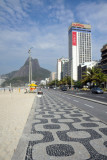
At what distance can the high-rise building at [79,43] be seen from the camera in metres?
155

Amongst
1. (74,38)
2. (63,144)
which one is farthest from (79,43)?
(63,144)

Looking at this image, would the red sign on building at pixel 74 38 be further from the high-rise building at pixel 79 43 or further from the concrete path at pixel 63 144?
the concrete path at pixel 63 144

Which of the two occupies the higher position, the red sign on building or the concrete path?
the red sign on building

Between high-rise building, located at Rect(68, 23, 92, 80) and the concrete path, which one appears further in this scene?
high-rise building, located at Rect(68, 23, 92, 80)

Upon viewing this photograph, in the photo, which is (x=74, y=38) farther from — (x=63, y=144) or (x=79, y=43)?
(x=63, y=144)

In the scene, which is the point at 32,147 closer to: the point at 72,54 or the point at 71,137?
the point at 71,137

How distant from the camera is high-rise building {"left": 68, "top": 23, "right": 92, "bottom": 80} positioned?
15500 centimetres

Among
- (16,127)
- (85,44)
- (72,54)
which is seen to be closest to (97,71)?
(16,127)

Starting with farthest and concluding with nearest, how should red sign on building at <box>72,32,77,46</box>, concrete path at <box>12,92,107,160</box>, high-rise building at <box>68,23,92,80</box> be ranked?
1. red sign on building at <box>72,32,77,46</box>
2. high-rise building at <box>68,23,92,80</box>
3. concrete path at <box>12,92,107,160</box>

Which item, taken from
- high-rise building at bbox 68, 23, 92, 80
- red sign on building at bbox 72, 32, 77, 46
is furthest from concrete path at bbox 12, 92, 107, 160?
red sign on building at bbox 72, 32, 77, 46

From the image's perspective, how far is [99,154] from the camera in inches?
137

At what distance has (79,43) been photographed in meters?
158

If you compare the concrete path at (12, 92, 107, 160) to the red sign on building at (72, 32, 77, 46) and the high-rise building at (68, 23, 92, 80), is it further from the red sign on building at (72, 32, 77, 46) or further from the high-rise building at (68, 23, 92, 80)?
the red sign on building at (72, 32, 77, 46)

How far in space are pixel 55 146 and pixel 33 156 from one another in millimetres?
743
